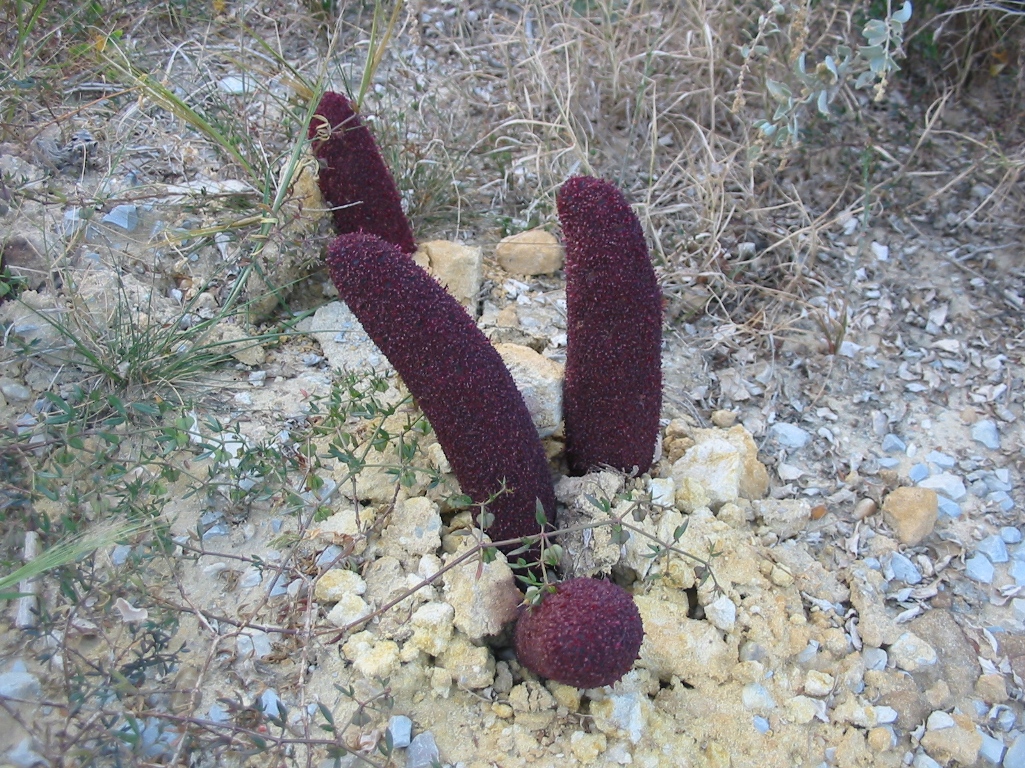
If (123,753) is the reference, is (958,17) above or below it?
above

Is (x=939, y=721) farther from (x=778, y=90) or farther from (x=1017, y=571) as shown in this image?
(x=778, y=90)

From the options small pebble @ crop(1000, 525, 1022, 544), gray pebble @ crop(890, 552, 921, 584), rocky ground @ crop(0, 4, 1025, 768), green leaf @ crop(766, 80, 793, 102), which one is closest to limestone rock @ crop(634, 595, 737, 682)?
rocky ground @ crop(0, 4, 1025, 768)

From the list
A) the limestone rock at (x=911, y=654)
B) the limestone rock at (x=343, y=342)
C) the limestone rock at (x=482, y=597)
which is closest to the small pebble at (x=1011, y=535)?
the limestone rock at (x=911, y=654)

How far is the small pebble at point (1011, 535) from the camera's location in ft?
7.40

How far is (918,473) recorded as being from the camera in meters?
2.40

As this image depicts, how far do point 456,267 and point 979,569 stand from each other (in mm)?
1549

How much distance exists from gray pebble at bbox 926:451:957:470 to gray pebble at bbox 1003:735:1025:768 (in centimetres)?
77

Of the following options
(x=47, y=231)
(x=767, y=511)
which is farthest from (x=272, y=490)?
(x=767, y=511)

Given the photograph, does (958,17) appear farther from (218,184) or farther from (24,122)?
(24,122)

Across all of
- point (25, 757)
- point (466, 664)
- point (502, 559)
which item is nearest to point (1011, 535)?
point (502, 559)

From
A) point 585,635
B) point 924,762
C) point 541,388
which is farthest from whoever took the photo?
point 541,388

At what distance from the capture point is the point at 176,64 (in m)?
2.90

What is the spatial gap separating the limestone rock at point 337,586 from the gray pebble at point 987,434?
5.73 ft

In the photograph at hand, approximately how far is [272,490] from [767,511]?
1.17 metres
